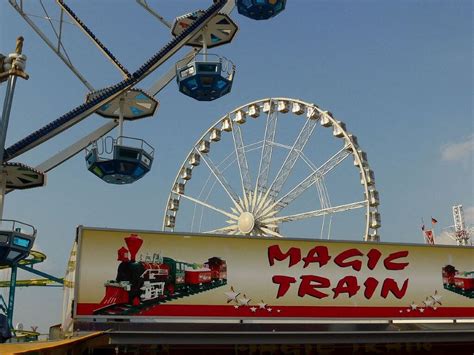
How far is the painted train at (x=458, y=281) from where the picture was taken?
11734 millimetres

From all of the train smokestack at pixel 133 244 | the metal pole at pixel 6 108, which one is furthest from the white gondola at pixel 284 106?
the train smokestack at pixel 133 244

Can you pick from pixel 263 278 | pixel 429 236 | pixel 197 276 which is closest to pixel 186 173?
pixel 263 278

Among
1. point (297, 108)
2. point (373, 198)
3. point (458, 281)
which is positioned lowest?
point (458, 281)

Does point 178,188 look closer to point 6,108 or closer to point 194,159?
point 194,159

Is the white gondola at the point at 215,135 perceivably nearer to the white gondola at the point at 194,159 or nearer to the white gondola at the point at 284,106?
the white gondola at the point at 194,159

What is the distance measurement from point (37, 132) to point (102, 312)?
49.4ft

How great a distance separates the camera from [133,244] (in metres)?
10.3

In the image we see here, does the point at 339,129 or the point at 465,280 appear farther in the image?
the point at 339,129

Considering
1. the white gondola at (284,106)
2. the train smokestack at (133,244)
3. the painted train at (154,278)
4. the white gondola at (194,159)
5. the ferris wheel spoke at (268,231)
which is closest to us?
the painted train at (154,278)

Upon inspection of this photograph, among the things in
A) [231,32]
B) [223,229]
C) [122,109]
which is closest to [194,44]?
[231,32]

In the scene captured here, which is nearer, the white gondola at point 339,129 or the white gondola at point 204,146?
the white gondola at point 339,129

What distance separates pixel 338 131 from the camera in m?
30.6

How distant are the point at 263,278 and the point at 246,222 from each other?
2070cm

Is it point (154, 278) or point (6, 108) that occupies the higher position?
point (6, 108)
